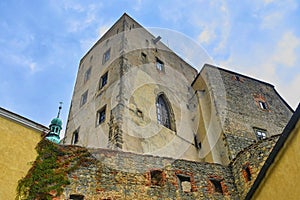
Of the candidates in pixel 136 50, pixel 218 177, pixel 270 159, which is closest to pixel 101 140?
pixel 218 177

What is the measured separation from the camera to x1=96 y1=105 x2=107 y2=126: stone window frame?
1686 cm

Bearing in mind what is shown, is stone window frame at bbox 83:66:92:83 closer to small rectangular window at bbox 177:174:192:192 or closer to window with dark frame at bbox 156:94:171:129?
window with dark frame at bbox 156:94:171:129

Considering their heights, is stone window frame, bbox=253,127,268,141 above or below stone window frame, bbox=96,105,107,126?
below

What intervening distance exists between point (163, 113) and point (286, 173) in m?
14.2

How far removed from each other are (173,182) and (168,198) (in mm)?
728

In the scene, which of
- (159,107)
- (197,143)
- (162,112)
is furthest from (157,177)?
(159,107)

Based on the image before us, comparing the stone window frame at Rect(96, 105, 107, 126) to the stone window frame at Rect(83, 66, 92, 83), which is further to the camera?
the stone window frame at Rect(83, 66, 92, 83)

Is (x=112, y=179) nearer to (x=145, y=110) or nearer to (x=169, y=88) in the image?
(x=145, y=110)

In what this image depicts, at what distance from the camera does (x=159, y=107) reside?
19.1m

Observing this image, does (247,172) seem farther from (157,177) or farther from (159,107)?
(159,107)

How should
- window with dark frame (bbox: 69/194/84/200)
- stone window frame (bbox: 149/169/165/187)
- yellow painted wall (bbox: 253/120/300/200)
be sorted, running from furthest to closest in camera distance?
stone window frame (bbox: 149/169/165/187) < window with dark frame (bbox: 69/194/84/200) < yellow painted wall (bbox: 253/120/300/200)

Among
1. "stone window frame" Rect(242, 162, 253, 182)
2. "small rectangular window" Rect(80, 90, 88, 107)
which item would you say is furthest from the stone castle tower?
"stone window frame" Rect(242, 162, 253, 182)

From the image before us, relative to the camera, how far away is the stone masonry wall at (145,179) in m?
10.4

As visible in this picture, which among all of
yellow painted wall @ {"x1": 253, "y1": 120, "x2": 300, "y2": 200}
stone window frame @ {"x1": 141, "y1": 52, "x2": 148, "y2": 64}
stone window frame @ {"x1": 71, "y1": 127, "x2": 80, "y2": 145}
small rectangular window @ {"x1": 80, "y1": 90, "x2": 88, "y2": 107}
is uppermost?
stone window frame @ {"x1": 141, "y1": 52, "x2": 148, "y2": 64}
